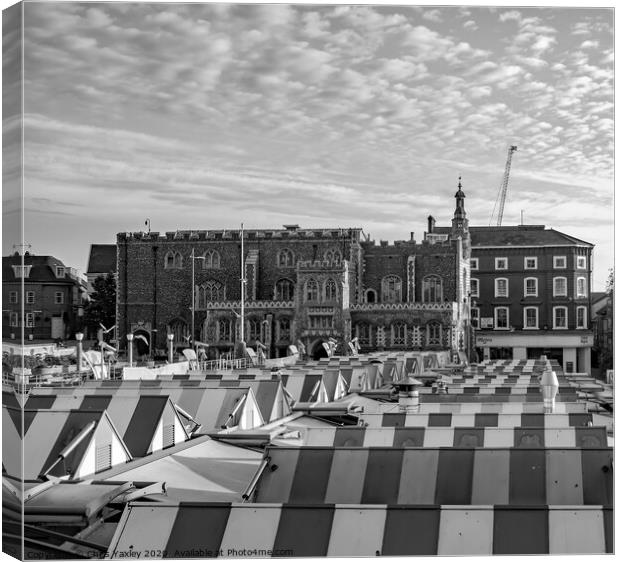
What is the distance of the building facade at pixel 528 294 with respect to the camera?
78000mm

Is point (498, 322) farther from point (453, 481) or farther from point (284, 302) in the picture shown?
point (453, 481)

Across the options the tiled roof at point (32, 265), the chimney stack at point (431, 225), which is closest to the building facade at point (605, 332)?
the tiled roof at point (32, 265)

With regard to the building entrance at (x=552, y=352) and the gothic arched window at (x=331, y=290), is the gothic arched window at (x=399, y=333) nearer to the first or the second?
the gothic arched window at (x=331, y=290)

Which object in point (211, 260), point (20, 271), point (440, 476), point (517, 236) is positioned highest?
point (517, 236)

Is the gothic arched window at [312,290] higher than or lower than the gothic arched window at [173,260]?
lower

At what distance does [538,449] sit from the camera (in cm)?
1144

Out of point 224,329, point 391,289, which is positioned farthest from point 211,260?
point 391,289

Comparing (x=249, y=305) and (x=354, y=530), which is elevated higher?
(x=249, y=305)

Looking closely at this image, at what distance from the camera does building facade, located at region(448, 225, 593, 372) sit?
7800 cm

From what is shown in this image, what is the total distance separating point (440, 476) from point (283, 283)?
210ft

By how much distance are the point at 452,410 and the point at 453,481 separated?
6.45 metres

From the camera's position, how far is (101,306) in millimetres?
75375

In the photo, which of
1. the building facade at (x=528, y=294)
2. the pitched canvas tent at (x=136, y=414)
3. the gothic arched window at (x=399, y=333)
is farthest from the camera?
the building facade at (x=528, y=294)

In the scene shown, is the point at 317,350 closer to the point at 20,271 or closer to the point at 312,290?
the point at 312,290
